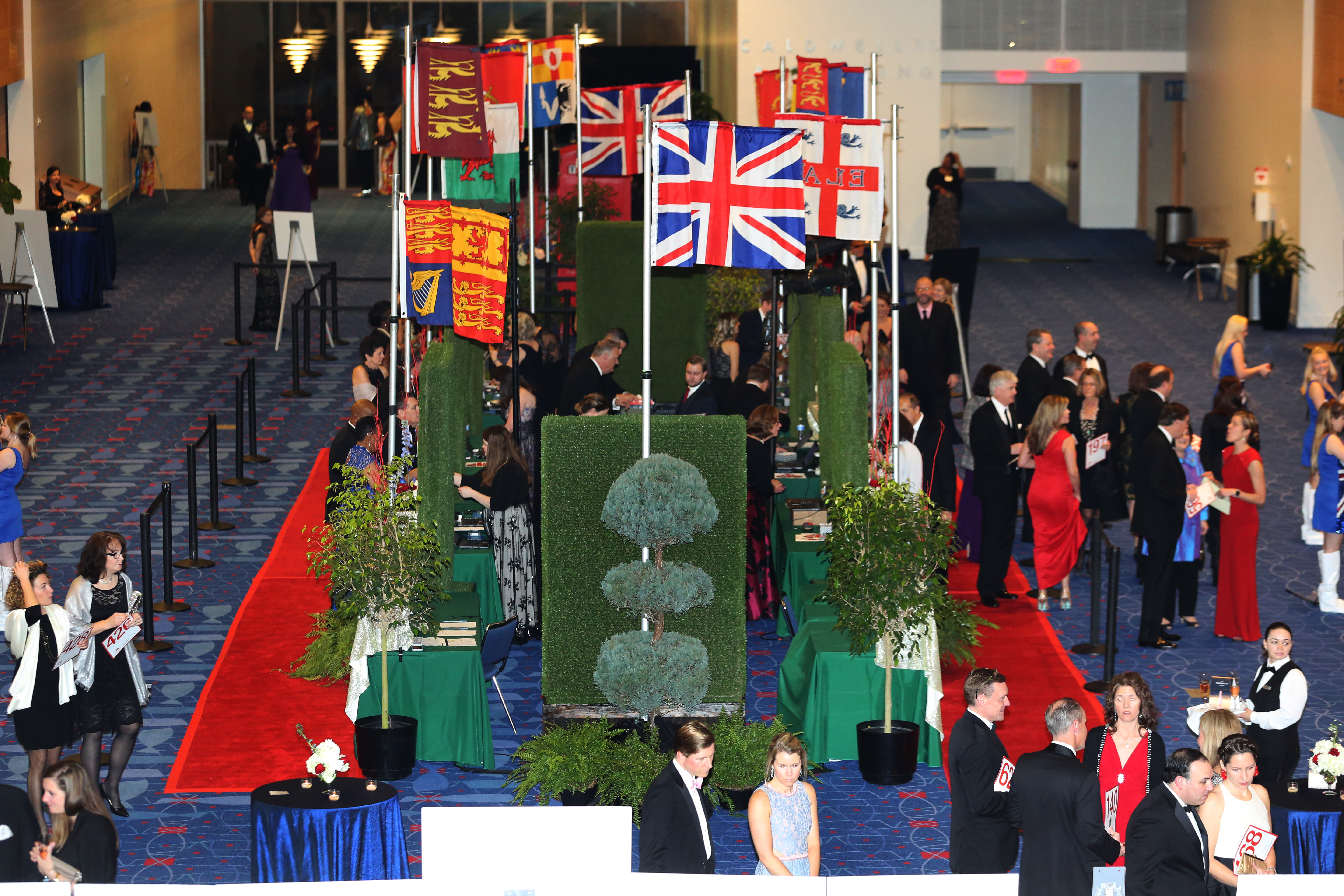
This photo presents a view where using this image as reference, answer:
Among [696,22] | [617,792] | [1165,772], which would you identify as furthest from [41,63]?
[1165,772]

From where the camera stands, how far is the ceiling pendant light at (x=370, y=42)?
30.2 m

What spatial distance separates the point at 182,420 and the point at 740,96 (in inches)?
444

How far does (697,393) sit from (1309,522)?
432cm

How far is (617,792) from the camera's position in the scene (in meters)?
7.48

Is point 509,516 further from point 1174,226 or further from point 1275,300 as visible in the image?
point 1174,226

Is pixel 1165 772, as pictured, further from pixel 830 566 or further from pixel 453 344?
pixel 453 344

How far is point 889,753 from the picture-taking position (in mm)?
8055

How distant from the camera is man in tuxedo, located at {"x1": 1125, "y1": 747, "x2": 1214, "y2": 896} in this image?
220 inches

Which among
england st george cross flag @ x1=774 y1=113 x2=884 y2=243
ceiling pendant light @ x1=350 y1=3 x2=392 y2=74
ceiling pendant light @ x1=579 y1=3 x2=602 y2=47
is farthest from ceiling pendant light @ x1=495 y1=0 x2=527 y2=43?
england st george cross flag @ x1=774 y1=113 x2=884 y2=243

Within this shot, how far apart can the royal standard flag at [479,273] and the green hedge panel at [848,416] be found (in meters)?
1.91

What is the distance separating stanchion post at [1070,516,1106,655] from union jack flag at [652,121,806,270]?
8.57 feet

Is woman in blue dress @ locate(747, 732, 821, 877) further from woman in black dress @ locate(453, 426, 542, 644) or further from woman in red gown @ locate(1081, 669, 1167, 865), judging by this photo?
woman in black dress @ locate(453, 426, 542, 644)

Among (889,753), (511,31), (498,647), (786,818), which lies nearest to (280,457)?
(498,647)

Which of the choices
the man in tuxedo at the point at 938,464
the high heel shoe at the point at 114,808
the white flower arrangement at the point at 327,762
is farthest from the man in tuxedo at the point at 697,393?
the white flower arrangement at the point at 327,762
